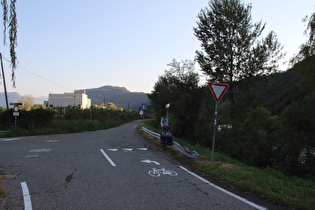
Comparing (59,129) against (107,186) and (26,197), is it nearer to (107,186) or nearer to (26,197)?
(107,186)

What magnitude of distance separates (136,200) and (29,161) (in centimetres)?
564

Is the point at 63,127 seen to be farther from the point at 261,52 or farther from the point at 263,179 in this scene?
the point at 263,179

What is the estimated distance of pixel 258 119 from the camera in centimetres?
1875

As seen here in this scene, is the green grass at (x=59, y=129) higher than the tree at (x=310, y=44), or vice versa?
the tree at (x=310, y=44)

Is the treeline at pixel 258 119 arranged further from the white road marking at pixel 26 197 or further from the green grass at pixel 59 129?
the white road marking at pixel 26 197

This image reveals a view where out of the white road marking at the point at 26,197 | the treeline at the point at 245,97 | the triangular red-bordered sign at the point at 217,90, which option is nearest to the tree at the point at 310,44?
the treeline at the point at 245,97

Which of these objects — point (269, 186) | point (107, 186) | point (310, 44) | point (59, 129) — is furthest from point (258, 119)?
point (59, 129)

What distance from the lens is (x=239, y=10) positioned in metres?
21.0

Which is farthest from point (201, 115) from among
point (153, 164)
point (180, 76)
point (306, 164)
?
point (153, 164)

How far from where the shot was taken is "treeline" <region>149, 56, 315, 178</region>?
11.6 metres

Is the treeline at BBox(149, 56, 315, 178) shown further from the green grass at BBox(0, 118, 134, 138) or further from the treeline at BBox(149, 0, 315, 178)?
the green grass at BBox(0, 118, 134, 138)

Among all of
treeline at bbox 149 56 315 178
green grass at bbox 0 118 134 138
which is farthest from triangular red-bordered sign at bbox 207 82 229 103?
green grass at bbox 0 118 134 138

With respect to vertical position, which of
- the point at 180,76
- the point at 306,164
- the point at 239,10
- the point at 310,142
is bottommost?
the point at 306,164

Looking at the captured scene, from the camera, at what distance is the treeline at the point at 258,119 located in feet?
37.9
